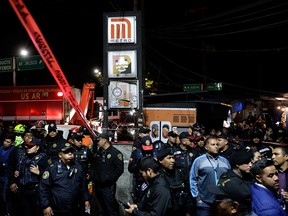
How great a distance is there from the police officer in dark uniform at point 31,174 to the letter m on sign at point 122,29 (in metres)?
6.05

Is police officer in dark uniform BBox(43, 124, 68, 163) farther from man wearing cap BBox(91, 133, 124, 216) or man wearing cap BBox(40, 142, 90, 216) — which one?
man wearing cap BBox(40, 142, 90, 216)

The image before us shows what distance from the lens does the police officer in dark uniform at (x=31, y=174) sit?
23.2ft

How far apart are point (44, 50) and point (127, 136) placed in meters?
7.39

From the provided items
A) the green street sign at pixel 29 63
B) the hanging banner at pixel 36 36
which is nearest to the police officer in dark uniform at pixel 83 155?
the hanging banner at pixel 36 36

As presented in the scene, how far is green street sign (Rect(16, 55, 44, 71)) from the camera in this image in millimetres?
21031

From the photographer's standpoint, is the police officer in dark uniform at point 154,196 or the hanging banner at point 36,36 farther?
the hanging banner at point 36,36

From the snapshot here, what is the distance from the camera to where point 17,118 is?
2698 centimetres

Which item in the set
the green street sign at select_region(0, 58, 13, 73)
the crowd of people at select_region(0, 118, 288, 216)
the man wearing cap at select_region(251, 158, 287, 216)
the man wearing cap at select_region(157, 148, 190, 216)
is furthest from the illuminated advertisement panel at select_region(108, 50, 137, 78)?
the green street sign at select_region(0, 58, 13, 73)

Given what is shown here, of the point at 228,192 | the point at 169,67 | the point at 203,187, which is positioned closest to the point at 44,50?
the point at 203,187

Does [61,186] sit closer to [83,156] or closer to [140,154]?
[140,154]

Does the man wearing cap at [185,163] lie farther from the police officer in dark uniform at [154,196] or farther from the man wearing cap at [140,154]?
the police officer in dark uniform at [154,196]

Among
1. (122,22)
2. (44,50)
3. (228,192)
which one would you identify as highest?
(122,22)

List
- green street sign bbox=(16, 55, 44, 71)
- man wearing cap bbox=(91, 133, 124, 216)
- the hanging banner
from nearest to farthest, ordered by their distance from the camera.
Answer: man wearing cap bbox=(91, 133, 124, 216) < the hanging banner < green street sign bbox=(16, 55, 44, 71)

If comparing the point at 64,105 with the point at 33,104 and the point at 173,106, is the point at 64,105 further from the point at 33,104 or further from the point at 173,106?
the point at 173,106
